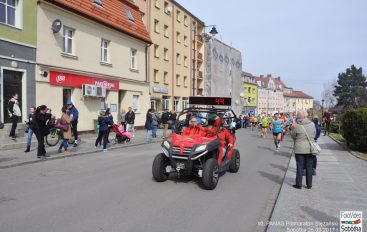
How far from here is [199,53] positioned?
46.0 meters

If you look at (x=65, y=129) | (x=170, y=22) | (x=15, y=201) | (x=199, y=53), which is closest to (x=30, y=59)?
(x=65, y=129)

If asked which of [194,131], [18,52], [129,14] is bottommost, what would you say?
[194,131]

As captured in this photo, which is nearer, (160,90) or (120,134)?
(120,134)

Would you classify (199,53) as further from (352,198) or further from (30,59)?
(352,198)

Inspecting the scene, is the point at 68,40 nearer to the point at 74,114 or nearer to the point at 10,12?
the point at 10,12

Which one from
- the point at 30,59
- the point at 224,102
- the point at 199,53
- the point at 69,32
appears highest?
the point at 199,53

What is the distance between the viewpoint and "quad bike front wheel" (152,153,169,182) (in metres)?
8.22

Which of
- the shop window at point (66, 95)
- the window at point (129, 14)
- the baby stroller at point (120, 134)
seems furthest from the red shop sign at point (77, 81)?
the window at point (129, 14)

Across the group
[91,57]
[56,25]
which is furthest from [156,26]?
[56,25]

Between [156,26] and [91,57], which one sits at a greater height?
[156,26]

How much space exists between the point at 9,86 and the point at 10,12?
3.11 metres

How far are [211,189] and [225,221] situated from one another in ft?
6.91

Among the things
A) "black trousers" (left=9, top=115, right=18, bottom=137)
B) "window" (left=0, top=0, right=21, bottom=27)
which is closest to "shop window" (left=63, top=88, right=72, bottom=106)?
"window" (left=0, top=0, right=21, bottom=27)

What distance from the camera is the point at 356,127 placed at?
1422 cm
